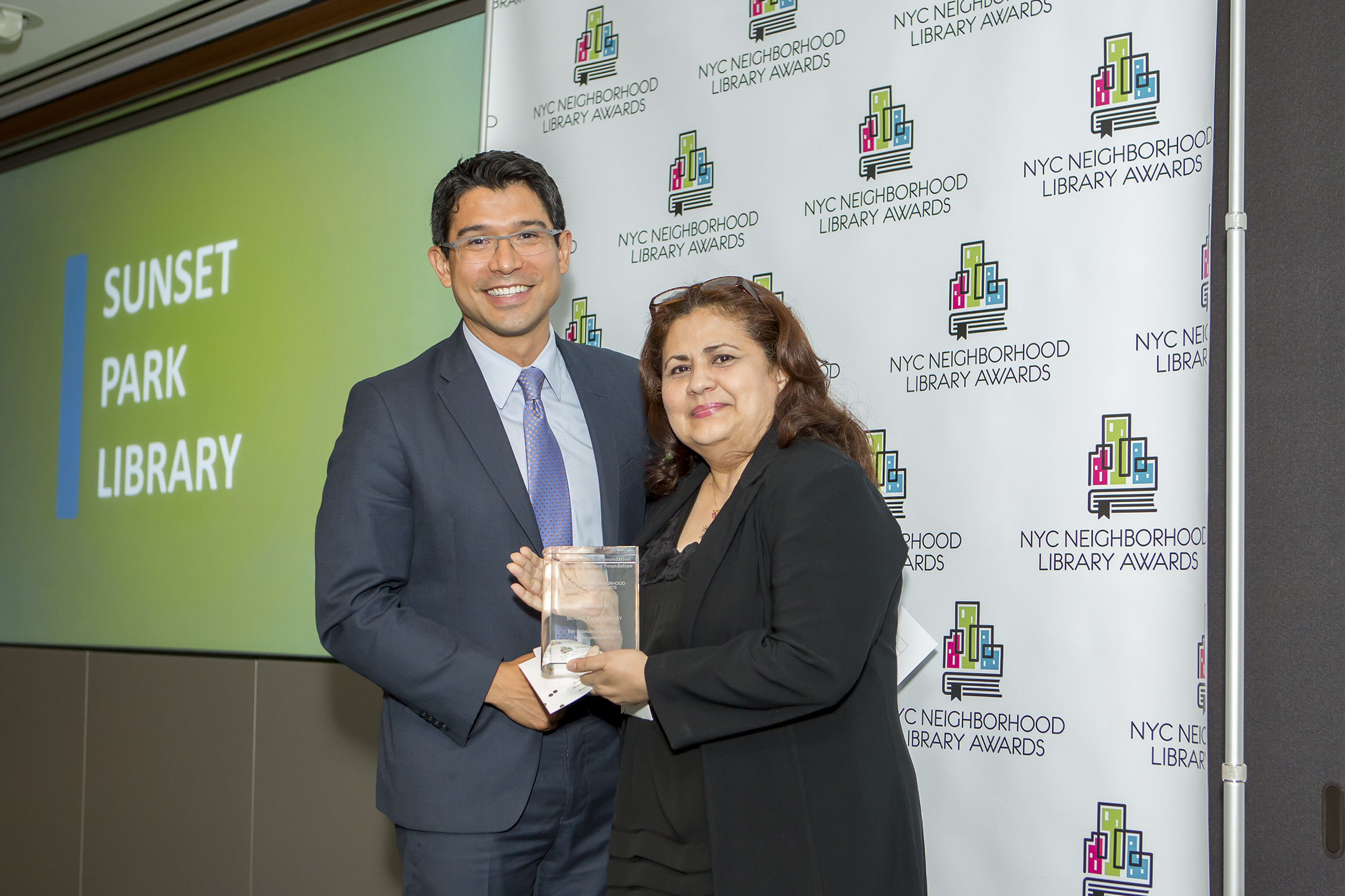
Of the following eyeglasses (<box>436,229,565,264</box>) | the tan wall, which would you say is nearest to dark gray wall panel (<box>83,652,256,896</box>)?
the tan wall

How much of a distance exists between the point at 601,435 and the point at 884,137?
38.8 inches

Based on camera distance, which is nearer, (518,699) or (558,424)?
(518,699)

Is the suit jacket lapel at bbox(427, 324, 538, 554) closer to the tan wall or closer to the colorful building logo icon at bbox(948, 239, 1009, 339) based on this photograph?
the colorful building logo icon at bbox(948, 239, 1009, 339)

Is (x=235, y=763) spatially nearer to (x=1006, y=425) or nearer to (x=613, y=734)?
(x=613, y=734)

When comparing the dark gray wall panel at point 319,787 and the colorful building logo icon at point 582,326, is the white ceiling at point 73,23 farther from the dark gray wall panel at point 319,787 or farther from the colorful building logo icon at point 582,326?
the dark gray wall panel at point 319,787

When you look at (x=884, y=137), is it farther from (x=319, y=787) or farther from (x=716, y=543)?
(x=319, y=787)

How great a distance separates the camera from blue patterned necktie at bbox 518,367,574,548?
2.09m

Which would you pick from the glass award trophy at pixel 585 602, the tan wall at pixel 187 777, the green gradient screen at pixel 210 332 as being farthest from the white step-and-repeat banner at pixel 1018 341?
the tan wall at pixel 187 777

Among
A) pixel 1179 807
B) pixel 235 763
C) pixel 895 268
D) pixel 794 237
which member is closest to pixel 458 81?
pixel 794 237

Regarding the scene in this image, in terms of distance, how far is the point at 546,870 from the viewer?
2043 millimetres

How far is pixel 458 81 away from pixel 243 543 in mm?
1884

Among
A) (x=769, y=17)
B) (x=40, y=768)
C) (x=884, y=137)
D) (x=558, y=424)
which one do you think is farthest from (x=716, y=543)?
(x=40, y=768)

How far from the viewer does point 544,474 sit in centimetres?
212

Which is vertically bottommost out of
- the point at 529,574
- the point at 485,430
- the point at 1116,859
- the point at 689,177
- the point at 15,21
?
the point at 1116,859
